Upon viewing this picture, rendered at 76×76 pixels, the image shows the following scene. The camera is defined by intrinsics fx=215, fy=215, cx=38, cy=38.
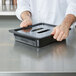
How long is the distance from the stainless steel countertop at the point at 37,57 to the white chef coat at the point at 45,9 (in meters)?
0.63

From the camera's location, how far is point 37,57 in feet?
3.70

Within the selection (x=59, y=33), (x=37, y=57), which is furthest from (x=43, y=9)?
(x=37, y=57)

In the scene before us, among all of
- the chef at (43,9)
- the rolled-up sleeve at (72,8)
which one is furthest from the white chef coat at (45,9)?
the rolled-up sleeve at (72,8)

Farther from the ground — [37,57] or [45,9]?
[45,9]

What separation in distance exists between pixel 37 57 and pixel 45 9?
978mm

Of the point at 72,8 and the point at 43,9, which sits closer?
the point at 72,8

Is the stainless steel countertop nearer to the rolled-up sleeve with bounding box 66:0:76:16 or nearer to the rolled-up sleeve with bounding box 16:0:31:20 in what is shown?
the rolled-up sleeve with bounding box 66:0:76:16

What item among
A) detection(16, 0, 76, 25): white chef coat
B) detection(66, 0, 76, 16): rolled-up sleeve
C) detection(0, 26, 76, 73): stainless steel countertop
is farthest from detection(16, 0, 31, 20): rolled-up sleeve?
detection(0, 26, 76, 73): stainless steel countertop

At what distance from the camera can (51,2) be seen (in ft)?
6.53

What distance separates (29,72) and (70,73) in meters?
0.18

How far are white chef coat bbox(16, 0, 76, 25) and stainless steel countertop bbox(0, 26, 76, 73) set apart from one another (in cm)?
63

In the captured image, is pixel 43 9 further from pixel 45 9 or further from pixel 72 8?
pixel 72 8

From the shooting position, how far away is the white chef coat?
1986mm

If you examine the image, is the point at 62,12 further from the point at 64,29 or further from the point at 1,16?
the point at 1,16
